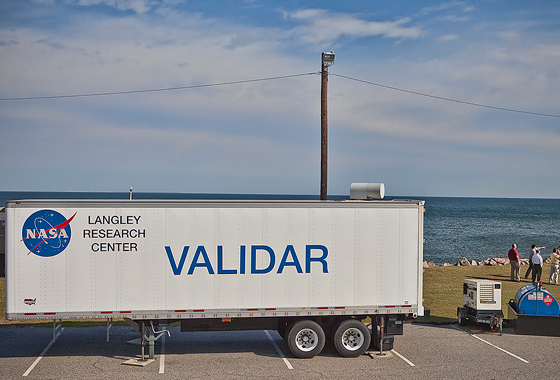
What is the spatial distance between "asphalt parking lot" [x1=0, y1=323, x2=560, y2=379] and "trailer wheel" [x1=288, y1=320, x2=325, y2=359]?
198mm

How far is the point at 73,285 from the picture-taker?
39.5ft

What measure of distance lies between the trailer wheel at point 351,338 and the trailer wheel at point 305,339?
0.40 m

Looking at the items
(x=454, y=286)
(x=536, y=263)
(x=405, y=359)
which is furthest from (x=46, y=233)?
(x=536, y=263)

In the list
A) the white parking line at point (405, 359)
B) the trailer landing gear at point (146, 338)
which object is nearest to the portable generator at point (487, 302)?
the white parking line at point (405, 359)

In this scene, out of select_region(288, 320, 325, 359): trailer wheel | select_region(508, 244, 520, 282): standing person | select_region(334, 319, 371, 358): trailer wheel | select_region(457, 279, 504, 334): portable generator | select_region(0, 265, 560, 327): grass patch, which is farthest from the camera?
select_region(508, 244, 520, 282): standing person

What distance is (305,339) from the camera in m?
13.0

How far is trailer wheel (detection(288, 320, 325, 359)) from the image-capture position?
42.1 feet

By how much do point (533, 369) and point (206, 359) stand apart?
24.0ft

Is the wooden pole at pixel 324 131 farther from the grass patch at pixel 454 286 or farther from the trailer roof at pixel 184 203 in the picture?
the trailer roof at pixel 184 203

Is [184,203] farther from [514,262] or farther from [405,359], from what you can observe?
[514,262]

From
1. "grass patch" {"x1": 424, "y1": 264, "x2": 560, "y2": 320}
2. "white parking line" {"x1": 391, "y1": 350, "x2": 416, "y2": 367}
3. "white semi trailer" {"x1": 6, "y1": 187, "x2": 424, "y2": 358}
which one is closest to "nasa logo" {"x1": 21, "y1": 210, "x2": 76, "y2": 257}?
"white semi trailer" {"x1": 6, "y1": 187, "x2": 424, "y2": 358}

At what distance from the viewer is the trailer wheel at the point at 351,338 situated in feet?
42.5

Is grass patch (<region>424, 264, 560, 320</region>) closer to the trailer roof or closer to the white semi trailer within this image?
the white semi trailer

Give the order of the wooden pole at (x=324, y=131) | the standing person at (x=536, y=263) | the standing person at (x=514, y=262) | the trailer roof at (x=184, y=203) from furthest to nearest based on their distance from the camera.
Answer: the standing person at (x=514, y=262) < the standing person at (x=536, y=263) < the wooden pole at (x=324, y=131) < the trailer roof at (x=184, y=203)
